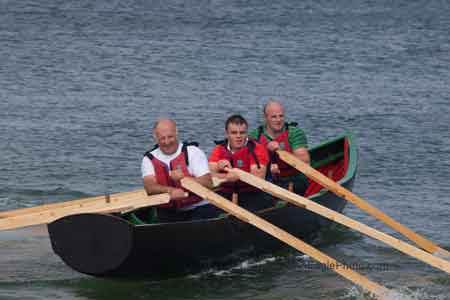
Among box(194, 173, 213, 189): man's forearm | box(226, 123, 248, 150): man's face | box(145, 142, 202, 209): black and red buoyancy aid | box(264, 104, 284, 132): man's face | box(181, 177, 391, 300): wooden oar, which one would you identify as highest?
box(264, 104, 284, 132): man's face

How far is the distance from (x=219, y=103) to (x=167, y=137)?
463 inches

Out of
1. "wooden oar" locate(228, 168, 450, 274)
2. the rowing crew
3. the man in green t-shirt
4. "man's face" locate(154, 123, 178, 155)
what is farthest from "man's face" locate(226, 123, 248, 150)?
the man in green t-shirt

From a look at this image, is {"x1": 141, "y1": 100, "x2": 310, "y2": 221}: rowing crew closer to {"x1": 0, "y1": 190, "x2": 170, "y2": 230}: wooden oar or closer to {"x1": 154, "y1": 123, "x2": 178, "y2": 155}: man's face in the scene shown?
{"x1": 154, "y1": 123, "x2": 178, "y2": 155}: man's face

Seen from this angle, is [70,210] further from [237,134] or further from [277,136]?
[277,136]

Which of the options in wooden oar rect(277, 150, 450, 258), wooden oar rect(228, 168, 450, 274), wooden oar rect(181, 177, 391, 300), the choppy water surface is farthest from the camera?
wooden oar rect(277, 150, 450, 258)

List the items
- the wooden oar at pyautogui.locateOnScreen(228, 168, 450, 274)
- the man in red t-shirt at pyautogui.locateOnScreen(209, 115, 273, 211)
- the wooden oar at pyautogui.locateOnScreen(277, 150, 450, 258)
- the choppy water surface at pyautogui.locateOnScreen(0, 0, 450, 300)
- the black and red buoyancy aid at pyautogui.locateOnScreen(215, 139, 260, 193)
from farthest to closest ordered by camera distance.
→ the wooden oar at pyautogui.locateOnScreen(277, 150, 450, 258), the choppy water surface at pyautogui.locateOnScreen(0, 0, 450, 300), the black and red buoyancy aid at pyautogui.locateOnScreen(215, 139, 260, 193), the man in red t-shirt at pyautogui.locateOnScreen(209, 115, 273, 211), the wooden oar at pyautogui.locateOnScreen(228, 168, 450, 274)

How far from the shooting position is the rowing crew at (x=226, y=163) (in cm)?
1116

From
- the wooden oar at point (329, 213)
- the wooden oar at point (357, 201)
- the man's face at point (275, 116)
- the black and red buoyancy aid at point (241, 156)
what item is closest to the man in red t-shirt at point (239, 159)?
the black and red buoyancy aid at point (241, 156)

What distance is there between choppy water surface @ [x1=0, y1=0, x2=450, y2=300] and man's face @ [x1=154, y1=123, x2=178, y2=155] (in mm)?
1405

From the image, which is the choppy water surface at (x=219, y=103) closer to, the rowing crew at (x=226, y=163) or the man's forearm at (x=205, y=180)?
the rowing crew at (x=226, y=163)

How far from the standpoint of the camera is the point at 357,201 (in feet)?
41.7

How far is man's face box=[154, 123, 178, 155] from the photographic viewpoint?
10935 millimetres

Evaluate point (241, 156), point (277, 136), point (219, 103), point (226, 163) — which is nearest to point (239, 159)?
point (241, 156)

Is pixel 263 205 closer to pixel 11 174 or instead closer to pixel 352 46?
pixel 11 174
